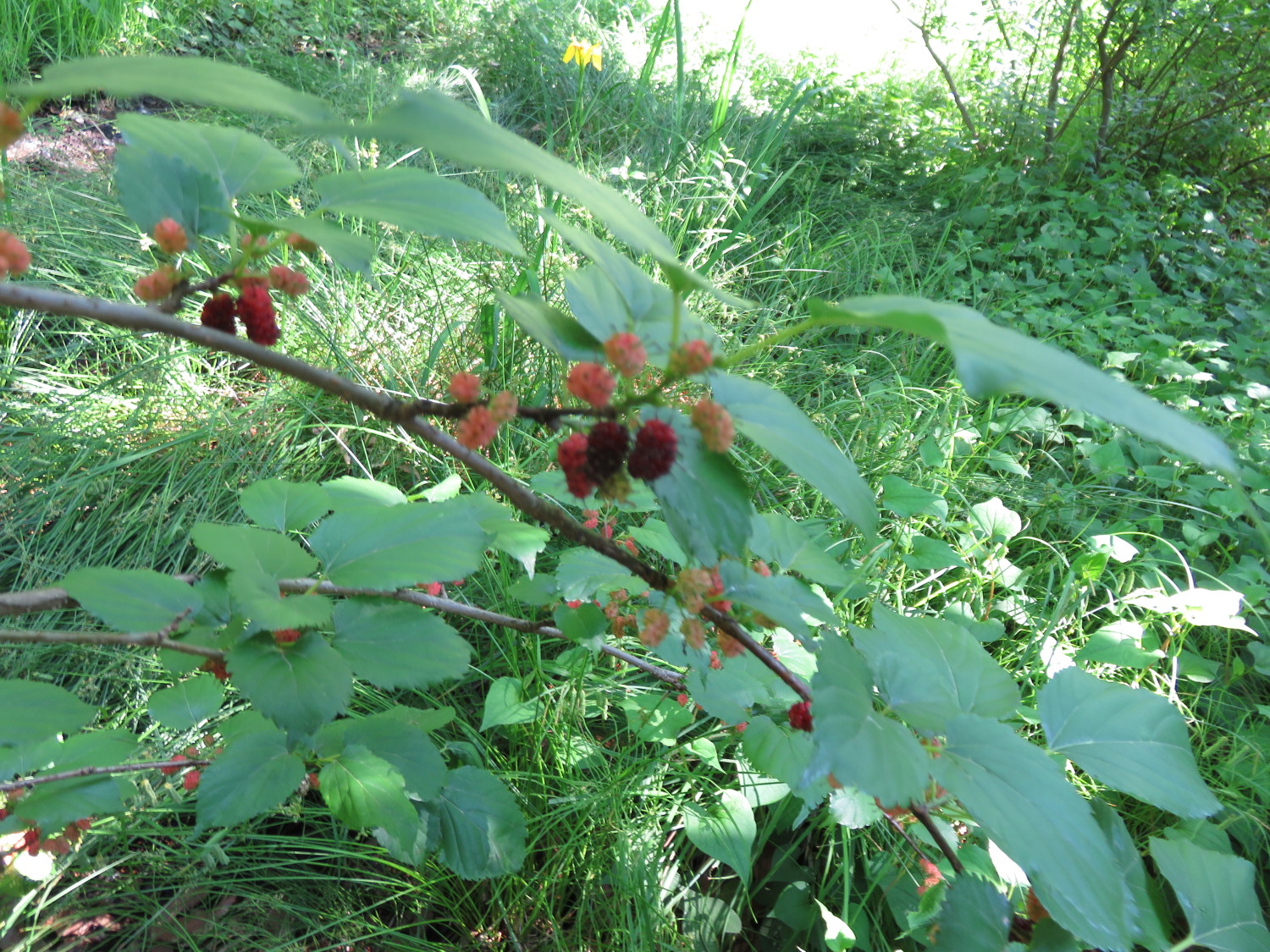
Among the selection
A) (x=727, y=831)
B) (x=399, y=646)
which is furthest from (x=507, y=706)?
(x=399, y=646)

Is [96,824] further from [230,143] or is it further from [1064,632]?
[1064,632]

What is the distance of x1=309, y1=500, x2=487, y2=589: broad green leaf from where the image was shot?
0.44m

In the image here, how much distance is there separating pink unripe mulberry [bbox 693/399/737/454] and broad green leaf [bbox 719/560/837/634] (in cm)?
14

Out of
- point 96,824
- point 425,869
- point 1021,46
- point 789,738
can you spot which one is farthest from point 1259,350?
point 96,824

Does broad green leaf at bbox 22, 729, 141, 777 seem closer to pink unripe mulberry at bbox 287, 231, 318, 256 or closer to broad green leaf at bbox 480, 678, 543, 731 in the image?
broad green leaf at bbox 480, 678, 543, 731

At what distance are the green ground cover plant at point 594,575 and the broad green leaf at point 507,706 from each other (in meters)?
0.01

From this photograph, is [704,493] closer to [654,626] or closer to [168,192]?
[654,626]

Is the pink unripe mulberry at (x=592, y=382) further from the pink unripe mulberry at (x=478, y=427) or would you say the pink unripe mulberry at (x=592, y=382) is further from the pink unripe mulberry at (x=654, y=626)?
the pink unripe mulberry at (x=654, y=626)

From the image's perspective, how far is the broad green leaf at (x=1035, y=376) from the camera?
228mm

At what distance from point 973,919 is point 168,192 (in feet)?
2.18

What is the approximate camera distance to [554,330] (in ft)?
1.22

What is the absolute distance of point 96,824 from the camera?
3.07 ft

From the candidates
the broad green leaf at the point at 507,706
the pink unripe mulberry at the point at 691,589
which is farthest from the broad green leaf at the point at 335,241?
the broad green leaf at the point at 507,706

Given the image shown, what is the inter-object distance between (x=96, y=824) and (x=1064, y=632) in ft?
4.71
